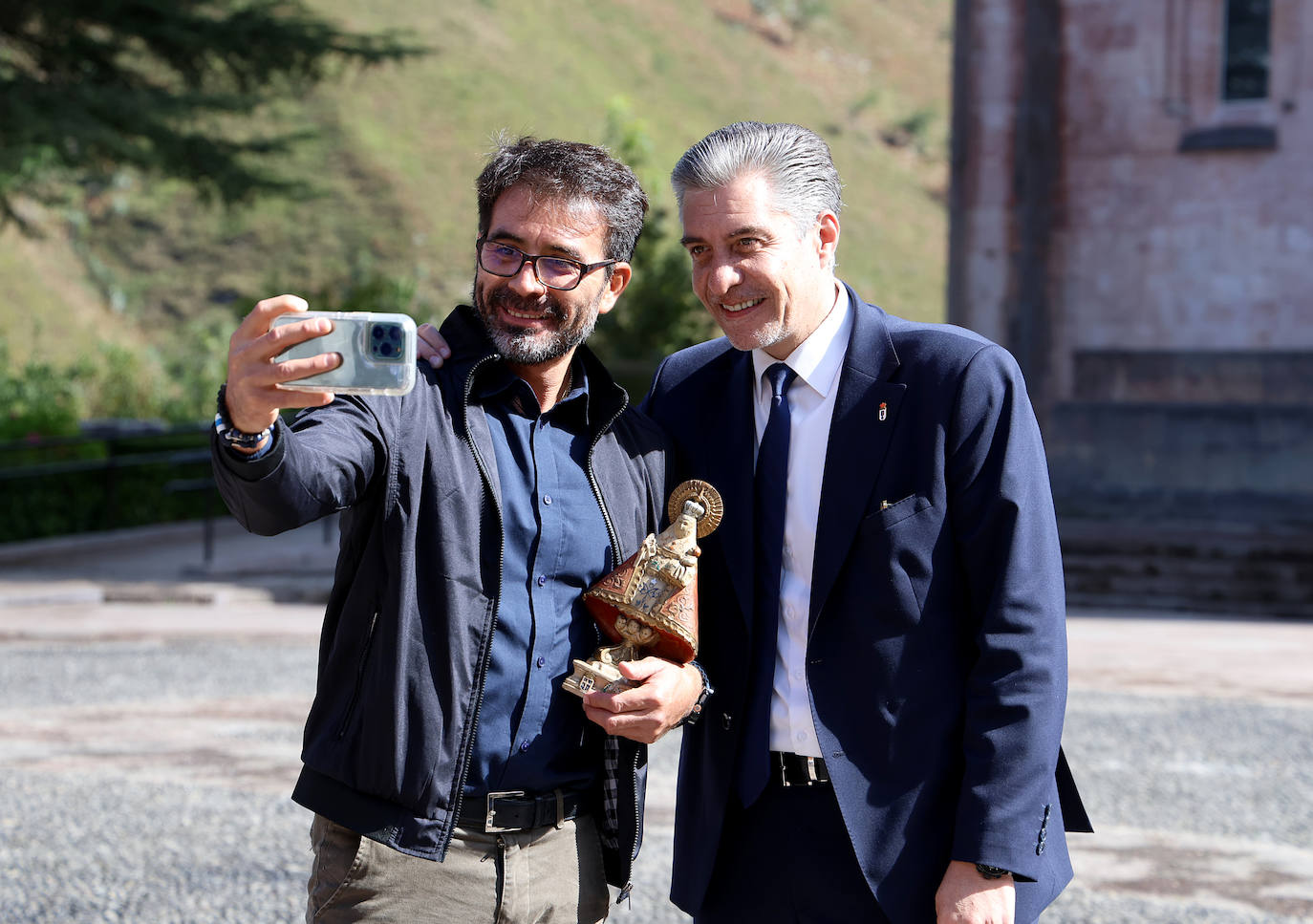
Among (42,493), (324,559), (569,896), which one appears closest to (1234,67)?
(324,559)

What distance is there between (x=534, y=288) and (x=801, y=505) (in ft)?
2.21

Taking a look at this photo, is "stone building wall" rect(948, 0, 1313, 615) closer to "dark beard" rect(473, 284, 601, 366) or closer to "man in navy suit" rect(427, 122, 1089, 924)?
"man in navy suit" rect(427, 122, 1089, 924)

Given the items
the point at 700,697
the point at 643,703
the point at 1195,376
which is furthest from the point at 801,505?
the point at 1195,376

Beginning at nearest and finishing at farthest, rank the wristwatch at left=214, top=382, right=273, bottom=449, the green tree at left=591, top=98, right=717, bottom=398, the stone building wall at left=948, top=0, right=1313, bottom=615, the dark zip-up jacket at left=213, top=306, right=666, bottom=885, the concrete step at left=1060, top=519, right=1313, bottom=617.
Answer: the wristwatch at left=214, top=382, right=273, bottom=449, the dark zip-up jacket at left=213, top=306, right=666, bottom=885, the concrete step at left=1060, top=519, right=1313, bottom=617, the stone building wall at left=948, top=0, right=1313, bottom=615, the green tree at left=591, top=98, right=717, bottom=398

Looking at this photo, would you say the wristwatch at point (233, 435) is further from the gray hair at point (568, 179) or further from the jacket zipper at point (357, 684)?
the gray hair at point (568, 179)

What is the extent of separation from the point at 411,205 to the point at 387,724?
5645cm

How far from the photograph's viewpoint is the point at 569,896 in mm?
2773

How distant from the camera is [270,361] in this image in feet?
6.89

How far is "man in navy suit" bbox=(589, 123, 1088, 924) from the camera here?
262 centimetres

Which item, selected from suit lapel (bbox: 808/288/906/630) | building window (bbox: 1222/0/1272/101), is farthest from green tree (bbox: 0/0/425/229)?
suit lapel (bbox: 808/288/906/630)

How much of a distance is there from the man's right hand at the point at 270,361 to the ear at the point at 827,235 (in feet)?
3.81

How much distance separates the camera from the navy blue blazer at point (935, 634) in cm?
262

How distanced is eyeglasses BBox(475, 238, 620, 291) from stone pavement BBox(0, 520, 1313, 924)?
326 cm

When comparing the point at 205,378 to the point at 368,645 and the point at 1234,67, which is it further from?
the point at 368,645
